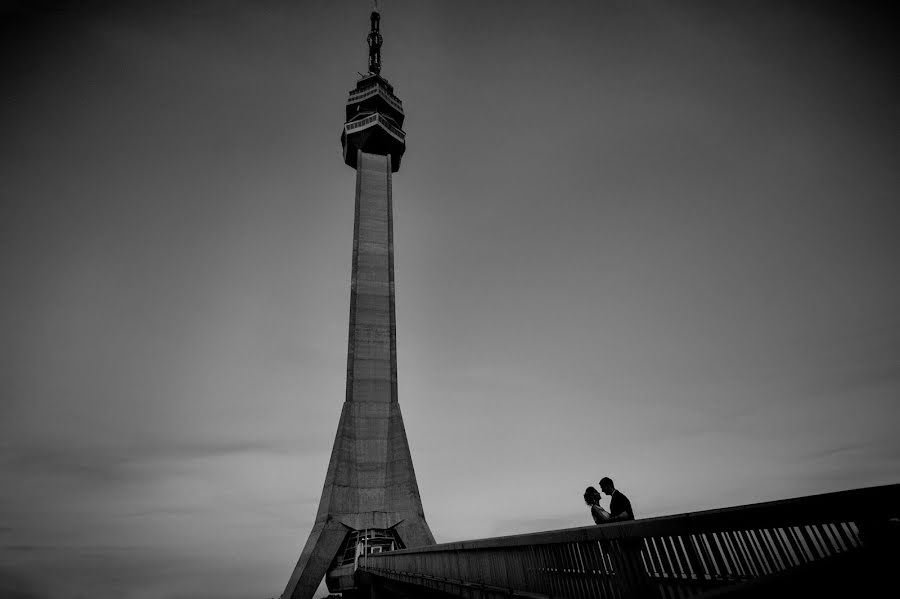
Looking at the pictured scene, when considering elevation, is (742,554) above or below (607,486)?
below

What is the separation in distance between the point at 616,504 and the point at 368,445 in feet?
73.6

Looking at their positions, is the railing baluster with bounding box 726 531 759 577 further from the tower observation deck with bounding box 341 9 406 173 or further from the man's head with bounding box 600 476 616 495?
the tower observation deck with bounding box 341 9 406 173

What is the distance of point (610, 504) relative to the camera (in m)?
6.02

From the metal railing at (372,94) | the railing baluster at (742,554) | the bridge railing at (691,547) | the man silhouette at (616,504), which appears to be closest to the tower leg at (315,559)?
the bridge railing at (691,547)

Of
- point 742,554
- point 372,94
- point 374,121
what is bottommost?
point 742,554

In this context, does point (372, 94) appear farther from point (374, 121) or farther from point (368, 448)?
point (368, 448)

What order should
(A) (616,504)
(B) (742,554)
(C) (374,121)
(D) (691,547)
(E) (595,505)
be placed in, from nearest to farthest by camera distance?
(B) (742,554) → (D) (691,547) → (A) (616,504) → (E) (595,505) → (C) (374,121)

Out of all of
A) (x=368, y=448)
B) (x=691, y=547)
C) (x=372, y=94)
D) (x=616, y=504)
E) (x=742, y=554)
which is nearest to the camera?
(x=742, y=554)

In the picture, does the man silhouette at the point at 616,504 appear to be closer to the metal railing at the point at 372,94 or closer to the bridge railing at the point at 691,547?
the bridge railing at the point at 691,547

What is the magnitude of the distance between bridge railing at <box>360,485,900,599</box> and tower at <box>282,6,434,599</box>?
17.5 metres

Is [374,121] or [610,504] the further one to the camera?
[374,121]

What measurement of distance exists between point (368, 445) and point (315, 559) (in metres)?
6.44

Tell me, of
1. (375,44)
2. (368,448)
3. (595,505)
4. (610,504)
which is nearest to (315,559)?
(368,448)

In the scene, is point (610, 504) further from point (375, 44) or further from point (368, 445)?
point (375, 44)
